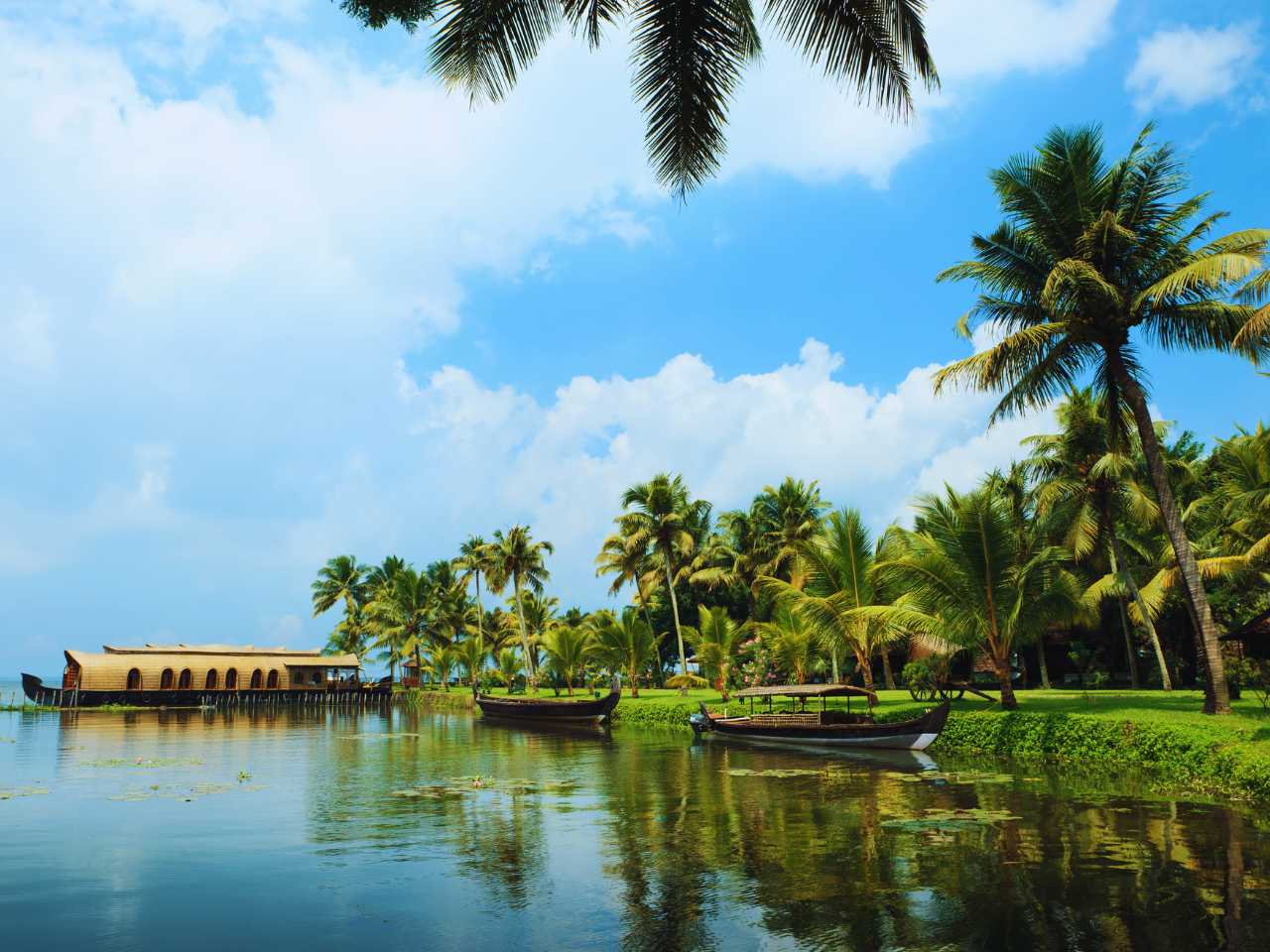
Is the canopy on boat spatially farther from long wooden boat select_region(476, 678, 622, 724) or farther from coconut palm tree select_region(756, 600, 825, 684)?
long wooden boat select_region(476, 678, 622, 724)

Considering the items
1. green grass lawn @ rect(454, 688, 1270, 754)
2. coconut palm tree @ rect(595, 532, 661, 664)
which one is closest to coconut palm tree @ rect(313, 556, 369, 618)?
coconut palm tree @ rect(595, 532, 661, 664)

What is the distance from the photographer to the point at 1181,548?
1586cm

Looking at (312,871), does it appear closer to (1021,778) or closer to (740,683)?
(1021,778)

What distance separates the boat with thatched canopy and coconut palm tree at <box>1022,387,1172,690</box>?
158 feet

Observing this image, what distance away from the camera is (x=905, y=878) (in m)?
8.22

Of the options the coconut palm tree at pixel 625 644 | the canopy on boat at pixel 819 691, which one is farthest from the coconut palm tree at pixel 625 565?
the canopy on boat at pixel 819 691

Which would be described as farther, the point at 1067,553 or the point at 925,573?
the point at 1067,553

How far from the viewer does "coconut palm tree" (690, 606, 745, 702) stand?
3300 centimetres

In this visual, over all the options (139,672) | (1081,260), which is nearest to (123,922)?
(1081,260)

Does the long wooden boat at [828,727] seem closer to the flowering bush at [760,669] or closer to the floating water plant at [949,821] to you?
the flowering bush at [760,669]

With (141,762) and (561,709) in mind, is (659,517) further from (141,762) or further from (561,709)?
(141,762)

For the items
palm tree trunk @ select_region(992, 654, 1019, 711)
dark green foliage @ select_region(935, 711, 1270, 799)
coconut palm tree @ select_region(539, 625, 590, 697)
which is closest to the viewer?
dark green foliage @ select_region(935, 711, 1270, 799)

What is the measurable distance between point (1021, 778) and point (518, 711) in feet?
83.9

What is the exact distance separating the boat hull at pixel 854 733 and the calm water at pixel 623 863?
1.35 meters
